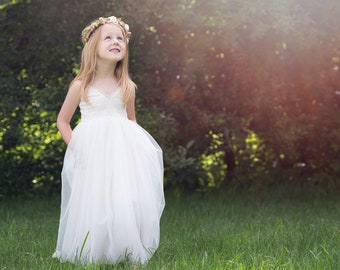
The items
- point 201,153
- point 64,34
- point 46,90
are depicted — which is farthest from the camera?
point 201,153

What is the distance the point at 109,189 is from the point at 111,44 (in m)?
0.99

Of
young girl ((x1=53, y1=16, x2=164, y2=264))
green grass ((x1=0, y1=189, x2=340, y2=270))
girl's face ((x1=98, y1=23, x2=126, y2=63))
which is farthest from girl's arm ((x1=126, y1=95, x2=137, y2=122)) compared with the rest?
green grass ((x1=0, y1=189, x2=340, y2=270))

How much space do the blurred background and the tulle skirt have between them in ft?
10.2

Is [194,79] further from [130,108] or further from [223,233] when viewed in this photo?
[130,108]

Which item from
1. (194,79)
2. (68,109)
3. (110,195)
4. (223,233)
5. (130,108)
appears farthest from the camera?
(194,79)

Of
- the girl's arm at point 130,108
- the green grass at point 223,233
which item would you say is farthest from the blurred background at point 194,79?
the girl's arm at point 130,108

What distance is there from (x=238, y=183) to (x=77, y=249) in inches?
225

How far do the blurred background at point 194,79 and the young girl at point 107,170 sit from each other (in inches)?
115

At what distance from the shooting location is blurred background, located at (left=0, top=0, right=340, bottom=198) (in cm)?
784

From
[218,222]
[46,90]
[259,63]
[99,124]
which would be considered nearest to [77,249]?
[99,124]

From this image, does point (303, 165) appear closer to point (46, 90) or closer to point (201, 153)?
point (201, 153)

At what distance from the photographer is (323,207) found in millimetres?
8031

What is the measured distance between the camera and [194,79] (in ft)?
27.3

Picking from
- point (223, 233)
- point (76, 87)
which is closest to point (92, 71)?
point (76, 87)
